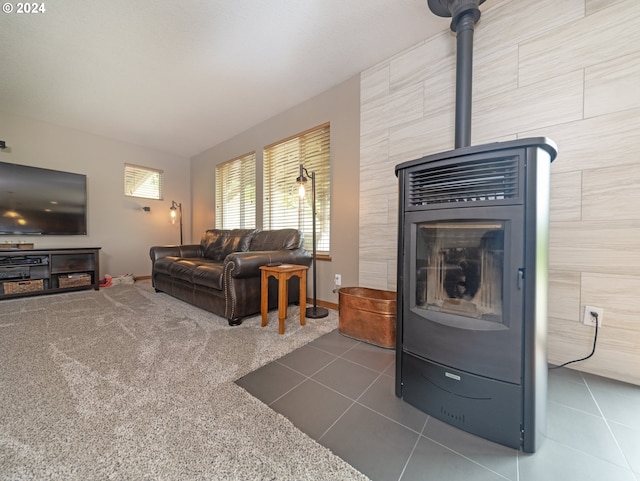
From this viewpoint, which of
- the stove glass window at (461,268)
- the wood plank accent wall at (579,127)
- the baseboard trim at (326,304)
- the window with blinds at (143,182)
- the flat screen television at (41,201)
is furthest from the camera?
the window with blinds at (143,182)

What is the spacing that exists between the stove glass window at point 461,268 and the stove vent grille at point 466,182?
11cm

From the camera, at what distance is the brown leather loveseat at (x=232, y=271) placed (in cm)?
216

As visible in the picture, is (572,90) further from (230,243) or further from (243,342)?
(230,243)

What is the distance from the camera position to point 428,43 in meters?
2.00

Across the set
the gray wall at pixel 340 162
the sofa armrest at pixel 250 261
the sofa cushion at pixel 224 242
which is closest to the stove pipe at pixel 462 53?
the gray wall at pixel 340 162

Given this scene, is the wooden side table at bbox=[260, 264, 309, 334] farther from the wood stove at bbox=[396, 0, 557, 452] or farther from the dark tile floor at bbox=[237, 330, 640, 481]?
the wood stove at bbox=[396, 0, 557, 452]

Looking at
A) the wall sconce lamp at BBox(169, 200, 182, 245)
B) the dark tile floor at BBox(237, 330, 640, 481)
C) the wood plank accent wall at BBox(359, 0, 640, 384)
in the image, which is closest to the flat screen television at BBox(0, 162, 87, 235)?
the wall sconce lamp at BBox(169, 200, 182, 245)

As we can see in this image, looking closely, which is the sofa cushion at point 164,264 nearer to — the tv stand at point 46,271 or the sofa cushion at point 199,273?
the sofa cushion at point 199,273

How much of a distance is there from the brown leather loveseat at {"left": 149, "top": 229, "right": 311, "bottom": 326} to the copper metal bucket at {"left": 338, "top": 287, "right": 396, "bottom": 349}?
471 mm

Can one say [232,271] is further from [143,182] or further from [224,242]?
[143,182]

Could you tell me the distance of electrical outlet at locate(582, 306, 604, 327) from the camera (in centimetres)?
139

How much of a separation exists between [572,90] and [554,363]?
1726 millimetres

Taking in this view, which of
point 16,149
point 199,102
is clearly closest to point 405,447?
point 199,102

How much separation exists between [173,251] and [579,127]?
14.2 feet
